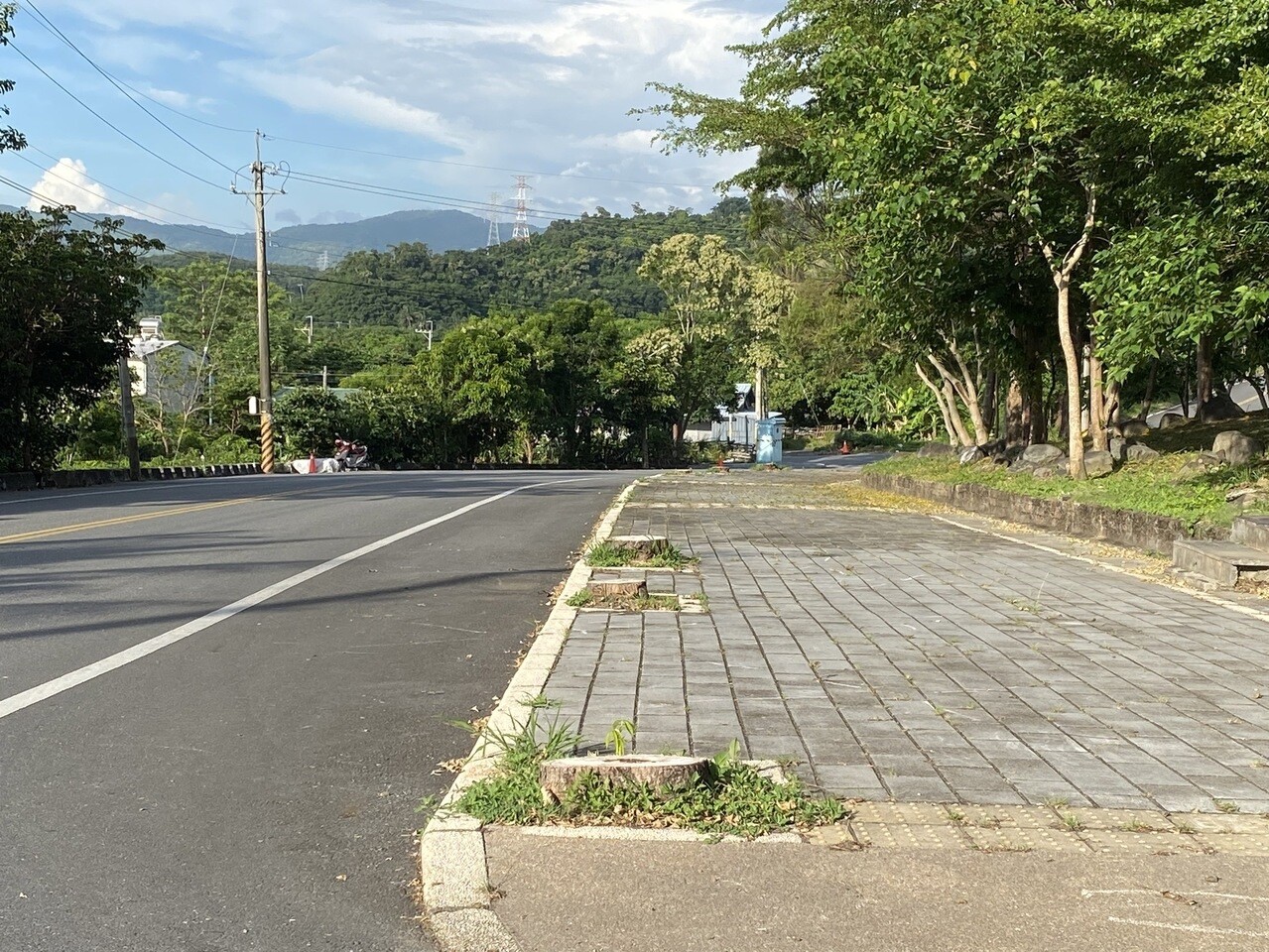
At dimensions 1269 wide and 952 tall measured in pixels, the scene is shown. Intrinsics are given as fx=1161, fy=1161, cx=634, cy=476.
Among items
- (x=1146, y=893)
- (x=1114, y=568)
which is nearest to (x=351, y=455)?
(x=1114, y=568)

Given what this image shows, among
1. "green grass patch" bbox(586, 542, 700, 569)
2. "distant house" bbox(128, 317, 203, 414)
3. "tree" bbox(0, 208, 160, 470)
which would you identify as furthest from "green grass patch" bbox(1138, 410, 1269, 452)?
"distant house" bbox(128, 317, 203, 414)

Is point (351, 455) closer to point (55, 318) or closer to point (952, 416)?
point (55, 318)

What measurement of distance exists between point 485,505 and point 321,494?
3.81 metres

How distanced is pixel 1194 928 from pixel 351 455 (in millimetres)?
43408

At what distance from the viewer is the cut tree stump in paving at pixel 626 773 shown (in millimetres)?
4469

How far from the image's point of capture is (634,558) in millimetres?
11391

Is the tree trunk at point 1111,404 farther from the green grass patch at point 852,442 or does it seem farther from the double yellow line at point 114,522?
the green grass patch at point 852,442

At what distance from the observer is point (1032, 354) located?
2231 cm

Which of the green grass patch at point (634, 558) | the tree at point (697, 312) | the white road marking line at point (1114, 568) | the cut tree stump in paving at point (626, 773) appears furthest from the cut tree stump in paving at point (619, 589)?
the tree at point (697, 312)

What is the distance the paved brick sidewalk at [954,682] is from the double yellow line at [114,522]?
7805mm

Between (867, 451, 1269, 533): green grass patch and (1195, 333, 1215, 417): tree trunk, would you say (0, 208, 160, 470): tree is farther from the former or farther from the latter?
(1195, 333, 1215, 417): tree trunk

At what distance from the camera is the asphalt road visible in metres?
3.78

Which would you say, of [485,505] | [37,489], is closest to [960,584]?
[485,505]

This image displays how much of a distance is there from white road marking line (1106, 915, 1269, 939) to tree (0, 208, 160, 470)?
87.9 ft
